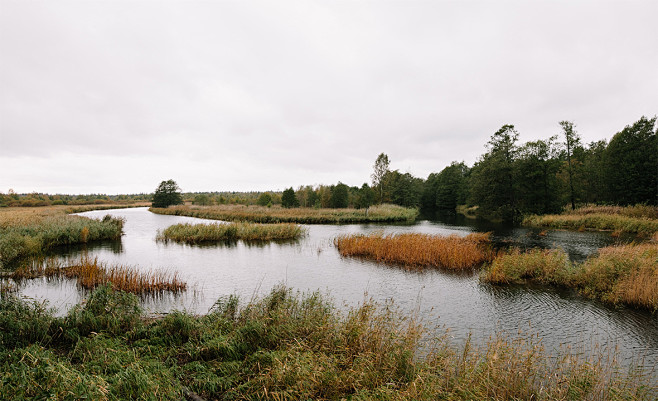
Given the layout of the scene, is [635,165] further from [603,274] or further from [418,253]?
[418,253]

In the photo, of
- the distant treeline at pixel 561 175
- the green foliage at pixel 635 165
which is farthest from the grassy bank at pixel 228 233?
the green foliage at pixel 635 165

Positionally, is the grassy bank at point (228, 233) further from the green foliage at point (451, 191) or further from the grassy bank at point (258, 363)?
the green foliage at point (451, 191)

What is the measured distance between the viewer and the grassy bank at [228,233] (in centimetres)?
2702

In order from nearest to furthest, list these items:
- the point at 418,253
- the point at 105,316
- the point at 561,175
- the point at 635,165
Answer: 1. the point at 105,316
2. the point at 418,253
3. the point at 635,165
4. the point at 561,175

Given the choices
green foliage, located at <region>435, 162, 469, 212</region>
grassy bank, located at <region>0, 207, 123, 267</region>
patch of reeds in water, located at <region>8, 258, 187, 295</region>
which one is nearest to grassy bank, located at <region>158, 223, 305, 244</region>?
grassy bank, located at <region>0, 207, 123, 267</region>

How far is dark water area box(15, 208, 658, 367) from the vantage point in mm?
8492

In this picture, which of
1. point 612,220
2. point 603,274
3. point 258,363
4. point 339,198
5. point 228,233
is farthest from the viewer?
point 339,198

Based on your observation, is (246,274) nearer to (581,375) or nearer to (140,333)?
(140,333)

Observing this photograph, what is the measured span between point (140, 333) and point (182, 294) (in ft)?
16.8

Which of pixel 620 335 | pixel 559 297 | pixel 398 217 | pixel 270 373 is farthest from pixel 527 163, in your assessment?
pixel 270 373

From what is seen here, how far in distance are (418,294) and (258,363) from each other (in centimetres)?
826

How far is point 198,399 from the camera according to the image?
4.58m

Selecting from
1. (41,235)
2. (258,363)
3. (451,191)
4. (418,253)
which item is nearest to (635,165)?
(418,253)

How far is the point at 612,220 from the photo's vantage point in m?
30.2
